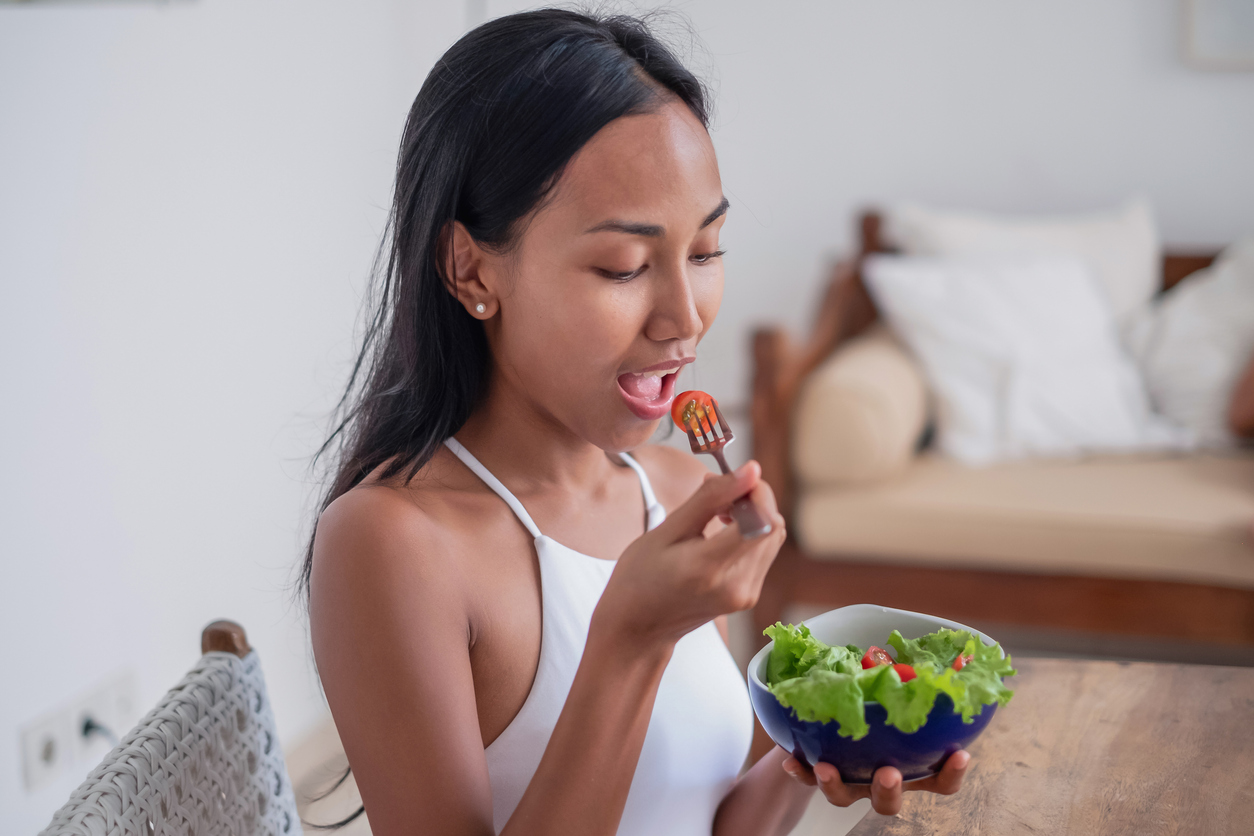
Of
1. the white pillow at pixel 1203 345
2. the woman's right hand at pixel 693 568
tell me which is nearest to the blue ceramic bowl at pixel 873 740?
the woman's right hand at pixel 693 568

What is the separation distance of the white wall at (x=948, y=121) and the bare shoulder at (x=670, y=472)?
1.97m

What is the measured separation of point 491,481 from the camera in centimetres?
90

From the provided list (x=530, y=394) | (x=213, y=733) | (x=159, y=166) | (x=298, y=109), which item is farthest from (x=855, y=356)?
(x=213, y=733)

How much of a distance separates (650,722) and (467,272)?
408 millimetres

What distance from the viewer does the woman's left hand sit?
0.70 metres

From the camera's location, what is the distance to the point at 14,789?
5.06ft

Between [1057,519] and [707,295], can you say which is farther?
[1057,519]

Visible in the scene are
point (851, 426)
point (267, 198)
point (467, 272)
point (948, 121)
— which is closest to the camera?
point (467, 272)

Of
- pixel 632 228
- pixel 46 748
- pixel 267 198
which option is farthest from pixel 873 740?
pixel 267 198

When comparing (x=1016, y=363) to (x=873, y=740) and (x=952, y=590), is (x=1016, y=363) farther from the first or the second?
(x=873, y=740)

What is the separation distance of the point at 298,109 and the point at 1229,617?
2256mm

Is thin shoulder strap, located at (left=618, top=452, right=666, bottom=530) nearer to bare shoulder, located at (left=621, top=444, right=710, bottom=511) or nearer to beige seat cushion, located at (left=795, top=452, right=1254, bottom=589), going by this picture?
bare shoulder, located at (left=621, top=444, right=710, bottom=511)

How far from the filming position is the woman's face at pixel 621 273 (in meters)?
0.77

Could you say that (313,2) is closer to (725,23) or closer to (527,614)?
(725,23)
